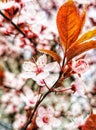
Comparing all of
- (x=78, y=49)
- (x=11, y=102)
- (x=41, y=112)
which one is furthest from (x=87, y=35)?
(x=11, y=102)

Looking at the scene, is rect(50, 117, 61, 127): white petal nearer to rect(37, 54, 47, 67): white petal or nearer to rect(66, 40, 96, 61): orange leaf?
rect(37, 54, 47, 67): white petal

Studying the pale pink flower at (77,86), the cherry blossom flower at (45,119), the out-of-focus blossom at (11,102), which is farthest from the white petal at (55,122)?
the out-of-focus blossom at (11,102)

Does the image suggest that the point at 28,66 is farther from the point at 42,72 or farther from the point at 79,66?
the point at 79,66

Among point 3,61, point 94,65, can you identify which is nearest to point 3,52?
point 3,61

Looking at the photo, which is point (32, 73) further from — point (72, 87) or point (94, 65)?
point (94, 65)

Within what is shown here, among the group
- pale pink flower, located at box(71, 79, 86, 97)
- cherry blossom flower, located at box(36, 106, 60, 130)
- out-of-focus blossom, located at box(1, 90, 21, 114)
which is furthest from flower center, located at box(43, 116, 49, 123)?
out-of-focus blossom, located at box(1, 90, 21, 114)
